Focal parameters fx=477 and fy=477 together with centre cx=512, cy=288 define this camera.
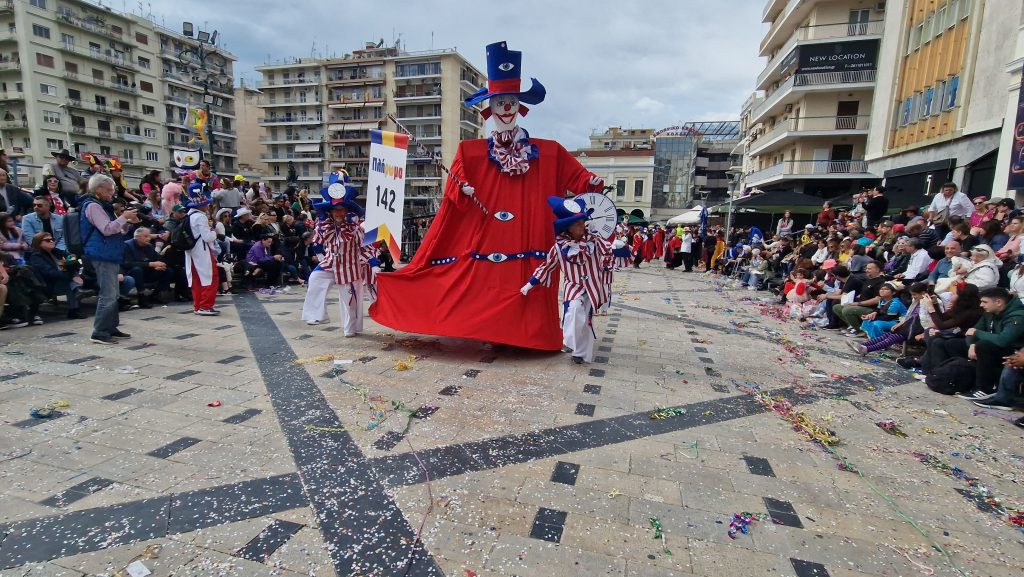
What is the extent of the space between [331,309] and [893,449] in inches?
287

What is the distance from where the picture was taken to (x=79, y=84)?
37.7m

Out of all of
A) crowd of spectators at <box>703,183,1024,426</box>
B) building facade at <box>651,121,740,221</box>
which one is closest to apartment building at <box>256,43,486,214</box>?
building facade at <box>651,121,740,221</box>

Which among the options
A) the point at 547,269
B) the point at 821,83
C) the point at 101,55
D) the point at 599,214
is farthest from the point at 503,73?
the point at 101,55

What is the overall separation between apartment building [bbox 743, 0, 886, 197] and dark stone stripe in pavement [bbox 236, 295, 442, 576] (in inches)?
1032

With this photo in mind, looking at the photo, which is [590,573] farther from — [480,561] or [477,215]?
[477,215]

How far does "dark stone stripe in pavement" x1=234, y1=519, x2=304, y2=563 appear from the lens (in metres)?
2.11

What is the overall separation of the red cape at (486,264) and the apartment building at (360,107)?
144ft

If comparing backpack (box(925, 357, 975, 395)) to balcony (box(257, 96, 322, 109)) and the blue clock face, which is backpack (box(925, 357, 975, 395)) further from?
balcony (box(257, 96, 322, 109))

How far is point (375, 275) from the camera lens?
5531 millimetres

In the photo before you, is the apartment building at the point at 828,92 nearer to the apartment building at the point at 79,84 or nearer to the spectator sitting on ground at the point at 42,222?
the spectator sitting on ground at the point at 42,222

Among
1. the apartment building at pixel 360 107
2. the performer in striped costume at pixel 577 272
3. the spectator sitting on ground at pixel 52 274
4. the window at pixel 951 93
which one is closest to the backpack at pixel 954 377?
the performer in striped costume at pixel 577 272

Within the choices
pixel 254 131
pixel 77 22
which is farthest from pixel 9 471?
pixel 254 131

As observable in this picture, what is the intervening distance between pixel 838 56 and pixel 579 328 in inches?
1089

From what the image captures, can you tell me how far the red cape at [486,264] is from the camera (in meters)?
4.96
